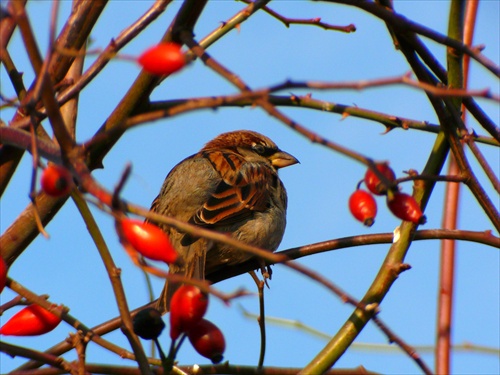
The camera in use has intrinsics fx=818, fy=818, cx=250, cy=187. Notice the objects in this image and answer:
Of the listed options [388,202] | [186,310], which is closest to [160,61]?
[186,310]

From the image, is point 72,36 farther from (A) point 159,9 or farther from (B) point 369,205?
(B) point 369,205

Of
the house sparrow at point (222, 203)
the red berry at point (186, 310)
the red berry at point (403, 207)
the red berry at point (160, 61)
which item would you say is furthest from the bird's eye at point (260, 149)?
the red berry at point (160, 61)

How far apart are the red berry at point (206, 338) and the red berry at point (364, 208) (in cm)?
50

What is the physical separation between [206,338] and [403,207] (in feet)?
2.03

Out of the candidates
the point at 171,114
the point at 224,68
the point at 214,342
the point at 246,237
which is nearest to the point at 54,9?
the point at 171,114

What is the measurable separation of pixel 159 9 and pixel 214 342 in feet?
2.92

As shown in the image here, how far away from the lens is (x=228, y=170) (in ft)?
18.5

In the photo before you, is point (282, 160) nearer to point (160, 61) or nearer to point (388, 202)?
point (388, 202)

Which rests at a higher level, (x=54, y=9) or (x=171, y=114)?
(x=54, y=9)

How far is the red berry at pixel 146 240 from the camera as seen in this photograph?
1698mm

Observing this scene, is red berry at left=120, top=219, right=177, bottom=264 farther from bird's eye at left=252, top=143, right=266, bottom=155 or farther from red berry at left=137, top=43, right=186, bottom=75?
bird's eye at left=252, top=143, right=266, bottom=155

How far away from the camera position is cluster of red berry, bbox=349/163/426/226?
2.12m

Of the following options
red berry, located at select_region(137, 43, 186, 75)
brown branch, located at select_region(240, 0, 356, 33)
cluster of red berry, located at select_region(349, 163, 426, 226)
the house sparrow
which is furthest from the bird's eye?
red berry, located at select_region(137, 43, 186, 75)

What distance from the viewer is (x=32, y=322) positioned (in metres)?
2.24
